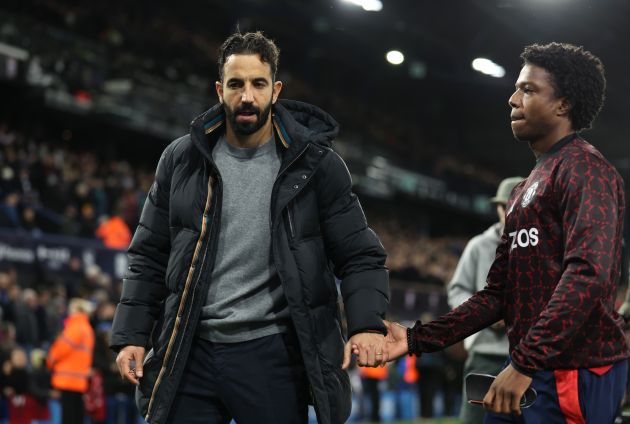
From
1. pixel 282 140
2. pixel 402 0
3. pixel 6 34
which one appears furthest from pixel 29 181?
pixel 282 140

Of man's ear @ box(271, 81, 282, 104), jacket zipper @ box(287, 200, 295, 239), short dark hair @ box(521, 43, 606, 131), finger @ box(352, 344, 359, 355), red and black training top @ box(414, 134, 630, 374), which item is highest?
man's ear @ box(271, 81, 282, 104)

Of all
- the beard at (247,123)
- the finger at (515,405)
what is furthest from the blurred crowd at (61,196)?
the finger at (515,405)

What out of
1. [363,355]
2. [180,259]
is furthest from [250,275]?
[363,355]

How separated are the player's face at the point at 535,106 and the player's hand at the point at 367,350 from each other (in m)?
0.89

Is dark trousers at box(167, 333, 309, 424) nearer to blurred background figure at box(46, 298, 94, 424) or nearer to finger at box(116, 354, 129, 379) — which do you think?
finger at box(116, 354, 129, 379)

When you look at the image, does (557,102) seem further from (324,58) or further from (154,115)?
(324,58)

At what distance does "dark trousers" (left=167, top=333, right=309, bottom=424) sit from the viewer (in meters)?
3.41

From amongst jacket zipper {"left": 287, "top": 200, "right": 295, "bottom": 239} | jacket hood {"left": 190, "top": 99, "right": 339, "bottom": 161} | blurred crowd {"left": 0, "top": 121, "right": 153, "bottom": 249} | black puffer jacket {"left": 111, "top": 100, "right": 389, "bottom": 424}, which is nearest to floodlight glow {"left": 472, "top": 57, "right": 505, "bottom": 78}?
blurred crowd {"left": 0, "top": 121, "right": 153, "bottom": 249}

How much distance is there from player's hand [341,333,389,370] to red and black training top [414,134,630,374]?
1.59ft

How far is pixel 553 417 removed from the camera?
2.91 meters

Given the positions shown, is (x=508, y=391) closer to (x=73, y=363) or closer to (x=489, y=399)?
(x=489, y=399)

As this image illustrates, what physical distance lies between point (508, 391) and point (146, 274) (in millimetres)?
1496

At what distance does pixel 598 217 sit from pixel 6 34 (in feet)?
55.1

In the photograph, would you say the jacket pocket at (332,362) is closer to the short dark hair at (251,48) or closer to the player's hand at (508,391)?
the player's hand at (508,391)
